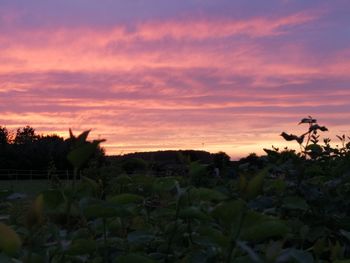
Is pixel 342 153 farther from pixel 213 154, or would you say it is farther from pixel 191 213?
pixel 191 213

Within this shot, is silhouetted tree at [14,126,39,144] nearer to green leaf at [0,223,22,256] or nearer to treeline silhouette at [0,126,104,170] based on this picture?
treeline silhouette at [0,126,104,170]

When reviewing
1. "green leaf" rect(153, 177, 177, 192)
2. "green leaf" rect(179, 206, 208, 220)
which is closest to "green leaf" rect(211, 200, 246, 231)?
"green leaf" rect(179, 206, 208, 220)

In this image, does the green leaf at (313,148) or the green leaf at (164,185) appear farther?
the green leaf at (313,148)

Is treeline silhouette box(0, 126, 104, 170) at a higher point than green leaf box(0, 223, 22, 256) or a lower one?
higher

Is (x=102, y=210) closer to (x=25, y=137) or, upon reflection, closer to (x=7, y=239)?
(x=7, y=239)

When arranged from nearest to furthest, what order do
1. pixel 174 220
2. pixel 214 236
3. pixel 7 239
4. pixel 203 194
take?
pixel 7 239 → pixel 214 236 → pixel 203 194 → pixel 174 220

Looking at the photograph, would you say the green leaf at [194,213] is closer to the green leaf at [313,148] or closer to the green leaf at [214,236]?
the green leaf at [214,236]

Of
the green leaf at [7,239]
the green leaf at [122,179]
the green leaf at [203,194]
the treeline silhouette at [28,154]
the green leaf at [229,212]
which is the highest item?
the treeline silhouette at [28,154]

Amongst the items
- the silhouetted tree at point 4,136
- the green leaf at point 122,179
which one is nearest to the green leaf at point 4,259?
the green leaf at point 122,179

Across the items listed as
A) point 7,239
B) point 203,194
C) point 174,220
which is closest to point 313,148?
point 174,220

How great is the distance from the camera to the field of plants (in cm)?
149

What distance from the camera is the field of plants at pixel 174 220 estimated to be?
1485 mm

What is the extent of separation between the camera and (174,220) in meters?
2.38

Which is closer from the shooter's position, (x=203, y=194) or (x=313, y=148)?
(x=203, y=194)
